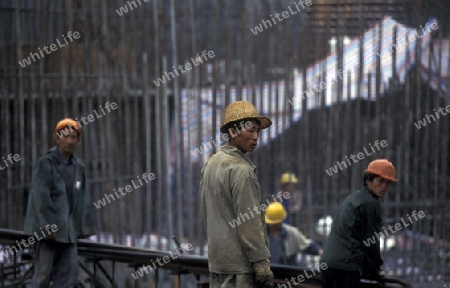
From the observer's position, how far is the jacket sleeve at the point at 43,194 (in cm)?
743

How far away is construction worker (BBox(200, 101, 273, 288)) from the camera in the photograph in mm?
5281

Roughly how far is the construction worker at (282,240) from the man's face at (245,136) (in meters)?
3.84

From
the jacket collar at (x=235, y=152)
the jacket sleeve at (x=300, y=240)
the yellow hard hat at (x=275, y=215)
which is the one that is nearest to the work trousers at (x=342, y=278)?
the jacket collar at (x=235, y=152)

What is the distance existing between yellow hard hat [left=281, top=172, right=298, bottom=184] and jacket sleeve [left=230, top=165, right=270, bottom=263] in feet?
15.7

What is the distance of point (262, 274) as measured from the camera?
17.2 ft

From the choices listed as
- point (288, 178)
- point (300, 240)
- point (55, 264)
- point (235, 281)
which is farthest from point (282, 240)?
point (235, 281)

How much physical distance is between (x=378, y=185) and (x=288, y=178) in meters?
3.61

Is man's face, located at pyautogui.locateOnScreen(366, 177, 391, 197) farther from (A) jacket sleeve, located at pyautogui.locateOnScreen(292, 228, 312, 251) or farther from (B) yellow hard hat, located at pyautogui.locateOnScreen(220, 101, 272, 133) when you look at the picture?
(A) jacket sleeve, located at pyautogui.locateOnScreen(292, 228, 312, 251)

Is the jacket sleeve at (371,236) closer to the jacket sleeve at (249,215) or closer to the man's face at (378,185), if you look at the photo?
the man's face at (378,185)

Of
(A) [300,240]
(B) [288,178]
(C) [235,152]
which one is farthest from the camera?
(B) [288,178]

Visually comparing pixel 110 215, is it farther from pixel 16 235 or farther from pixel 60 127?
pixel 60 127

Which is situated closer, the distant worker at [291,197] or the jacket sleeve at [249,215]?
the jacket sleeve at [249,215]

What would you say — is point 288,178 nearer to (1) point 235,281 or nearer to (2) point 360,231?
(2) point 360,231

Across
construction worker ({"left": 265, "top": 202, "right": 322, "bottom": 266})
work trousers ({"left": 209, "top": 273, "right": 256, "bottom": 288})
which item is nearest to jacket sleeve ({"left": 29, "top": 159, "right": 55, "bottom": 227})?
work trousers ({"left": 209, "top": 273, "right": 256, "bottom": 288})
